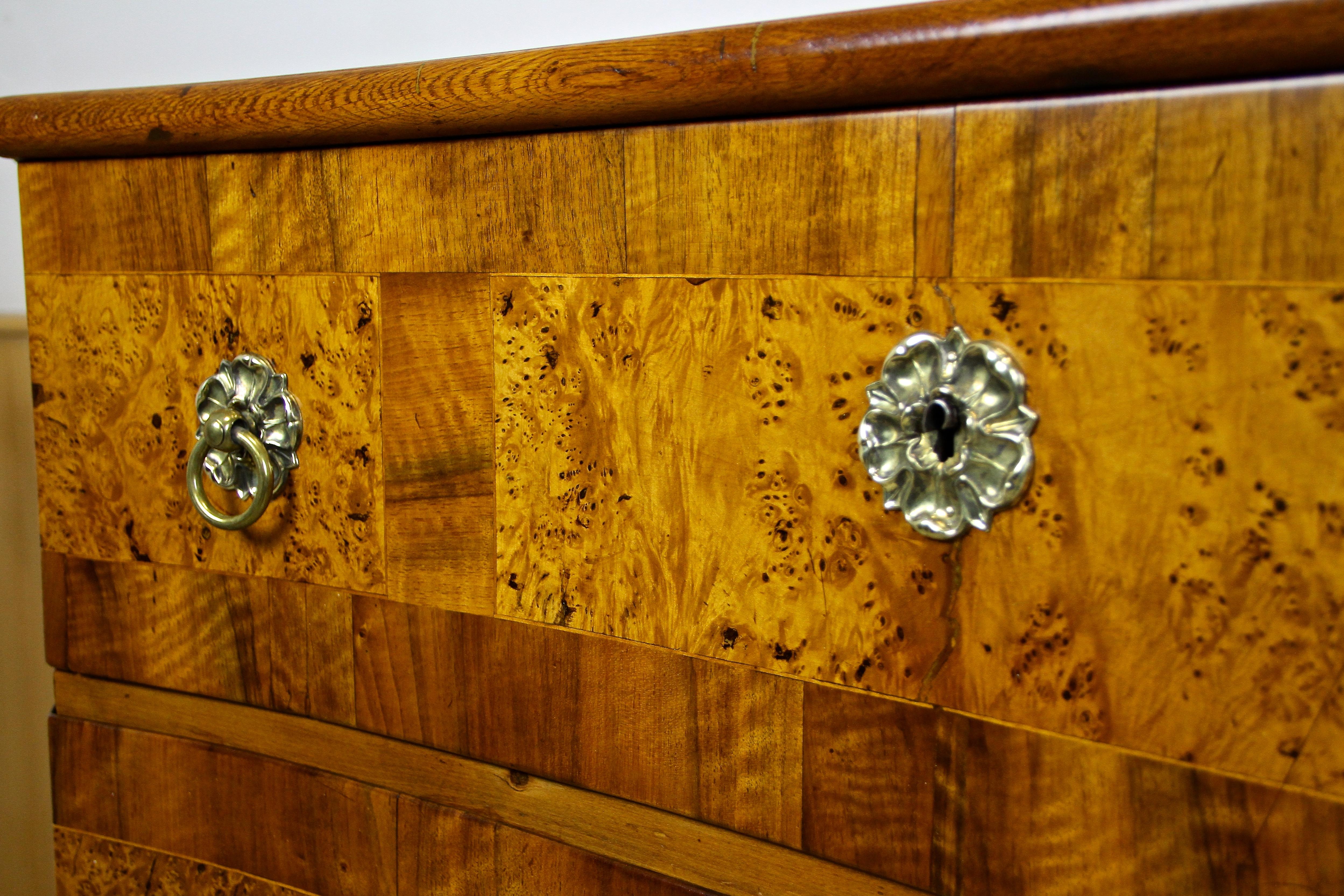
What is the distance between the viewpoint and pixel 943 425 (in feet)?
1.11

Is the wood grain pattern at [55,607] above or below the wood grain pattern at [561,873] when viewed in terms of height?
above

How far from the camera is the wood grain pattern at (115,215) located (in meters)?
0.50

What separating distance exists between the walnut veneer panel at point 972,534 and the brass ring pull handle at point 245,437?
0.38ft

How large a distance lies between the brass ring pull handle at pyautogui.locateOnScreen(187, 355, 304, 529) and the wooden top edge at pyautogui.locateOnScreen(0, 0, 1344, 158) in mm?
104

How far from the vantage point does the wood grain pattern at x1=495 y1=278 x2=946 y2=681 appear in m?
0.36

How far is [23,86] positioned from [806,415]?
1.12 meters

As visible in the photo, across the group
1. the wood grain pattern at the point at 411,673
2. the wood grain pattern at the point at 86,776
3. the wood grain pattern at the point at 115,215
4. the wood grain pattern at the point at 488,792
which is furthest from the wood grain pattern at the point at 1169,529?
the wood grain pattern at the point at 86,776

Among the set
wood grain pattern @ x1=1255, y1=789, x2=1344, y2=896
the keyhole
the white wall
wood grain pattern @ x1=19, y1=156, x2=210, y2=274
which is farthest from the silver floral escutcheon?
the white wall

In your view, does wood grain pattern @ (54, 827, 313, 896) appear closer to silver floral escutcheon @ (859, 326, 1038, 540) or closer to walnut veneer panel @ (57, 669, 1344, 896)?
walnut veneer panel @ (57, 669, 1344, 896)

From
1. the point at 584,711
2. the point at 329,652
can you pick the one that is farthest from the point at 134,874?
the point at 584,711

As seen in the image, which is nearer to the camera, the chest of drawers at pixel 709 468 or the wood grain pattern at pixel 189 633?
the chest of drawers at pixel 709 468

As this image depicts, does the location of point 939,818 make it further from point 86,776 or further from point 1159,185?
point 86,776

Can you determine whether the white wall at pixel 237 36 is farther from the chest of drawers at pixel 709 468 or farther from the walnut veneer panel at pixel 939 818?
the walnut veneer panel at pixel 939 818

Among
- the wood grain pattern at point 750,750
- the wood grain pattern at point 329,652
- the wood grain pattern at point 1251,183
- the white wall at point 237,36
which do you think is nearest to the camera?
the wood grain pattern at point 1251,183
